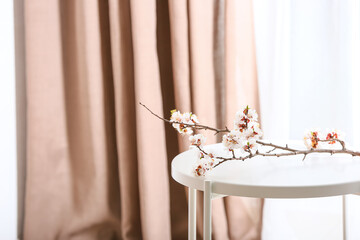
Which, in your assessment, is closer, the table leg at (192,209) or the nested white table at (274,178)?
the nested white table at (274,178)

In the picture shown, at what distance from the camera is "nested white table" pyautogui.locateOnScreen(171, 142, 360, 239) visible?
0.79 meters

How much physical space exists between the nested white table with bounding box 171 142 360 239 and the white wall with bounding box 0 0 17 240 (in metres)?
0.77

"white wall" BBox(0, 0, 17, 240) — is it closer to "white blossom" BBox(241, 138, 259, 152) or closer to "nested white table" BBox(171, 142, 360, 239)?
"nested white table" BBox(171, 142, 360, 239)

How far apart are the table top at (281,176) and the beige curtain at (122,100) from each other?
58 centimetres

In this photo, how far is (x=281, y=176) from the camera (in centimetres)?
87

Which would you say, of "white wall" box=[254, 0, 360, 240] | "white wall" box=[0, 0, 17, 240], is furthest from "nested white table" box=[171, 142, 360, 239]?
"white wall" box=[0, 0, 17, 240]

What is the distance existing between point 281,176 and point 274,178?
28 mm

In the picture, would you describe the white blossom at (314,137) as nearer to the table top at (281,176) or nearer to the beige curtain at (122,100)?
the table top at (281,176)

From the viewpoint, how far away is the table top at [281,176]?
78cm

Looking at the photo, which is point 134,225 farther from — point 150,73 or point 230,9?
point 230,9

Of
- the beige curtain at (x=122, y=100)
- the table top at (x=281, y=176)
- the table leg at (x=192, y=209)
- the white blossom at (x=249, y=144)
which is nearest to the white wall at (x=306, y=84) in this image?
the beige curtain at (x=122, y=100)

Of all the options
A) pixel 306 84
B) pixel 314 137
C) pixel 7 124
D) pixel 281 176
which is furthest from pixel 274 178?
pixel 7 124

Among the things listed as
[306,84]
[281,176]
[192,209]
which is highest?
[306,84]

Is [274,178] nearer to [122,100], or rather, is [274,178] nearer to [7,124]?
[122,100]
